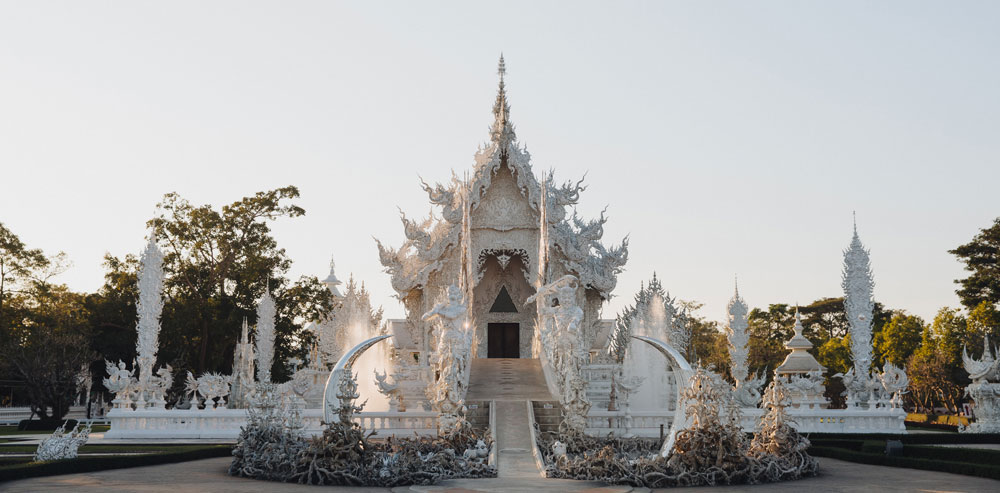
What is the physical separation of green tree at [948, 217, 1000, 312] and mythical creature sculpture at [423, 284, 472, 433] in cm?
2844

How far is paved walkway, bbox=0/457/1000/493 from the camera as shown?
10133 millimetres

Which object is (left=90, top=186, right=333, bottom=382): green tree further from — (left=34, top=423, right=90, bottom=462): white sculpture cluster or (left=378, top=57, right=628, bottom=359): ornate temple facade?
(left=34, top=423, right=90, bottom=462): white sculpture cluster

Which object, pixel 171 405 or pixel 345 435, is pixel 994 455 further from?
pixel 171 405

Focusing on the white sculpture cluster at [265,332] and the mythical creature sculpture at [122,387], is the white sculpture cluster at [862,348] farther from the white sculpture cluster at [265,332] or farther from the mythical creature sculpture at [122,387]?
the white sculpture cluster at [265,332]

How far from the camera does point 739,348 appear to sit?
25.8 metres

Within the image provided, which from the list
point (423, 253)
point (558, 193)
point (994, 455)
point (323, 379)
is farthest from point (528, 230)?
point (994, 455)

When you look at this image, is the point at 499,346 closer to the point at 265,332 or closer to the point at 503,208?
the point at 503,208

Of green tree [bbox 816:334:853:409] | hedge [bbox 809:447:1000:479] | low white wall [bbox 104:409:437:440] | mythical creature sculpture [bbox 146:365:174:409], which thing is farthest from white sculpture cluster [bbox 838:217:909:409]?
green tree [bbox 816:334:853:409]

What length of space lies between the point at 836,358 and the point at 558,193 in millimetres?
23233

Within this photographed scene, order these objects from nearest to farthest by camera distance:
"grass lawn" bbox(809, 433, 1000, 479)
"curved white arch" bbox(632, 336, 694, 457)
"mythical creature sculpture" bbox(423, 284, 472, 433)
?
"grass lawn" bbox(809, 433, 1000, 479) → "curved white arch" bbox(632, 336, 694, 457) → "mythical creature sculpture" bbox(423, 284, 472, 433)

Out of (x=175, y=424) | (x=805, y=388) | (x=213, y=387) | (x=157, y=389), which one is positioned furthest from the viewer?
(x=805, y=388)

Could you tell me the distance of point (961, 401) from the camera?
38.7m

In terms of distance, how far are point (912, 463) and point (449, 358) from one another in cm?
735

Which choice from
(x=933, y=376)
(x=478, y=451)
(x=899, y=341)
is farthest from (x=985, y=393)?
(x=899, y=341)
